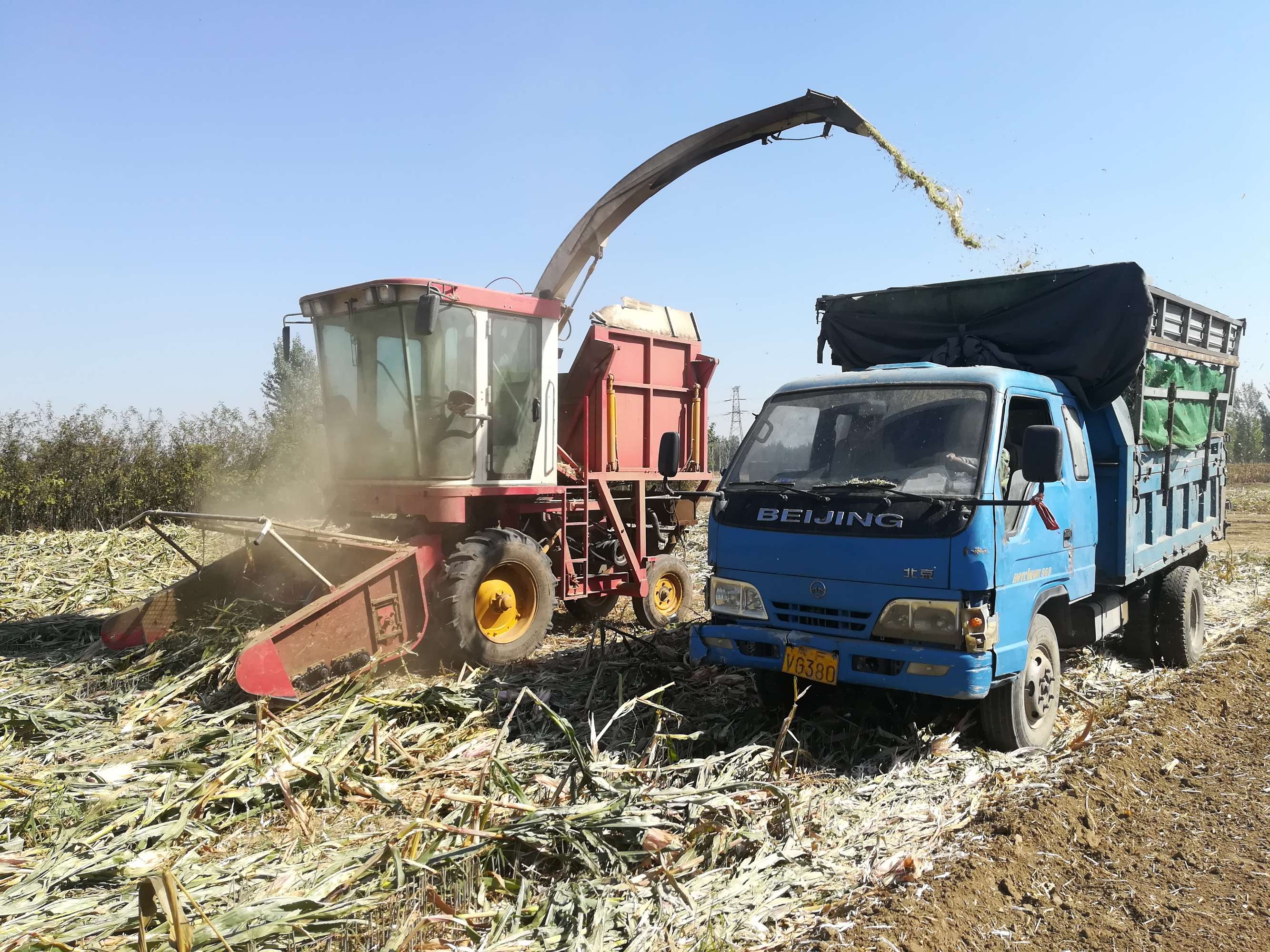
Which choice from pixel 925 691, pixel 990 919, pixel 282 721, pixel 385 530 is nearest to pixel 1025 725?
pixel 925 691

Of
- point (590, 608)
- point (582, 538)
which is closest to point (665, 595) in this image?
point (590, 608)

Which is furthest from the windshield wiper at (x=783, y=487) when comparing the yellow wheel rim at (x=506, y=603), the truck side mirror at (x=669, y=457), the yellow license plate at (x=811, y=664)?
the yellow wheel rim at (x=506, y=603)

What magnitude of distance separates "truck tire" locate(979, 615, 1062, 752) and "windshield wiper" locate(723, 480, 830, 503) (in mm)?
1398

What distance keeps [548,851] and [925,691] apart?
6.73ft

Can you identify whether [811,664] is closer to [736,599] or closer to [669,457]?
[736,599]

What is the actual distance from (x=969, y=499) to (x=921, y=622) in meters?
0.68

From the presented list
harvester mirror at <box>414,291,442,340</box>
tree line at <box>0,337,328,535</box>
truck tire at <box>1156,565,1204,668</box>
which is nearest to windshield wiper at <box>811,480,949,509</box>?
harvester mirror at <box>414,291,442,340</box>

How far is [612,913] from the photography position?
10.1ft

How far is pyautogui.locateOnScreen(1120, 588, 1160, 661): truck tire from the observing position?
689cm

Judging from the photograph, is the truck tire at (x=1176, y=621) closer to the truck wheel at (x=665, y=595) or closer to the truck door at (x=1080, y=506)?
the truck door at (x=1080, y=506)

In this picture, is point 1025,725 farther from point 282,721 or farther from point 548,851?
point 282,721

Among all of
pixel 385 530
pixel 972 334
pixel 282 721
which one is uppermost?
pixel 972 334

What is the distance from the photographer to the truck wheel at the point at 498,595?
21.2 ft

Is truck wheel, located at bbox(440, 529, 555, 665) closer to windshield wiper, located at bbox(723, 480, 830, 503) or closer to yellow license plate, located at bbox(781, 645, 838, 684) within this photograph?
windshield wiper, located at bbox(723, 480, 830, 503)
